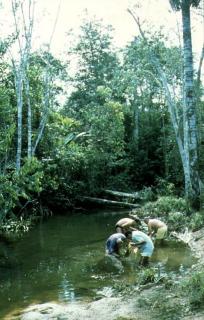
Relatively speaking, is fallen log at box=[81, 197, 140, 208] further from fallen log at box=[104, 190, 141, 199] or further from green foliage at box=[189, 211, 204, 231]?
green foliage at box=[189, 211, 204, 231]

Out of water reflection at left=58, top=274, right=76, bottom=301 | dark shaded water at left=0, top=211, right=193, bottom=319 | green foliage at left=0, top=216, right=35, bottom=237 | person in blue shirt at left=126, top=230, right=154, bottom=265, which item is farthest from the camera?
green foliage at left=0, top=216, right=35, bottom=237

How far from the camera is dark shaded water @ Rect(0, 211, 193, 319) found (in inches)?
394

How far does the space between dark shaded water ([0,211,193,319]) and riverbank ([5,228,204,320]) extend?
0.58 meters

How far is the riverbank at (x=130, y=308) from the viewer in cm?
725

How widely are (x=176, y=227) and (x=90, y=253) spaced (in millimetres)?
4093

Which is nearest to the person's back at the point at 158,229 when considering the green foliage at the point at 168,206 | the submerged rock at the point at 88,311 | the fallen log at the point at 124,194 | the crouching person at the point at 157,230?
the crouching person at the point at 157,230

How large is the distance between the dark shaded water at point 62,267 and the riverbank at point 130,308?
58 centimetres

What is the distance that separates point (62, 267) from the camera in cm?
1264

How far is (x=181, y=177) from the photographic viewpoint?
29.3 meters

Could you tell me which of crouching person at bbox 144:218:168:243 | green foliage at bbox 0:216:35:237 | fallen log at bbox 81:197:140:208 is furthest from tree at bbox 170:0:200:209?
fallen log at bbox 81:197:140:208

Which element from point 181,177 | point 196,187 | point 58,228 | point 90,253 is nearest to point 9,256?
point 90,253

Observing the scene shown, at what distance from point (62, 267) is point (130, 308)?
16.4 ft

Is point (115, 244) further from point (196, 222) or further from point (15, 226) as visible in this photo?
point (15, 226)

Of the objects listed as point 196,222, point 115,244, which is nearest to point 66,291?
point 115,244
